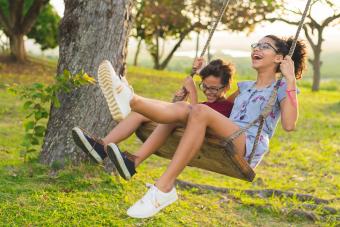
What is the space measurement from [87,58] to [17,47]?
1302 cm

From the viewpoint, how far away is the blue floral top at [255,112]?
150 inches

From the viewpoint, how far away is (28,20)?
17.4m

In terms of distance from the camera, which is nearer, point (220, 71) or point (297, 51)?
point (297, 51)

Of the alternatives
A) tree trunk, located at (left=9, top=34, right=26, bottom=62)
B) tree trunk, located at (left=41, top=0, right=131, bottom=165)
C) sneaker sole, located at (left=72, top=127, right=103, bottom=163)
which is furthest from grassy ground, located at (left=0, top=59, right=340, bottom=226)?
tree trunk, located at (left=9, top=34, right=26, bottom=62)

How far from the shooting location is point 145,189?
5434mm

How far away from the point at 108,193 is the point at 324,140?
648 cm

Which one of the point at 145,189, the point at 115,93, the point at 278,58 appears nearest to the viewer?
the point at 115,93

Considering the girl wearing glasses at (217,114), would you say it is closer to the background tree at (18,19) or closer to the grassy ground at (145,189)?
the grassy ground at (145,189)

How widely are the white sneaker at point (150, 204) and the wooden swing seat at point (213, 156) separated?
37 centimetres

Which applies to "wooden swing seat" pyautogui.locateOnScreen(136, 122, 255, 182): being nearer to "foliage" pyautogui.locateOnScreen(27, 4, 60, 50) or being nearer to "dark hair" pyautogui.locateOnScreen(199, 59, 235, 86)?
"dark hair" pyautogui.locateOnScreen(199, 59, 235, 86)

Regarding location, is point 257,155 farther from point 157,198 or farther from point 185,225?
point 185,225

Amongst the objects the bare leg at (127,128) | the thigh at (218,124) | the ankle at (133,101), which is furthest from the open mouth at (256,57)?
the ankle at (133,101)

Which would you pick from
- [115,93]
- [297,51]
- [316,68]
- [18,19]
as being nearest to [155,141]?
[115,93]

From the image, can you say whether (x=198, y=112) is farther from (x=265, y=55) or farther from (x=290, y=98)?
(x=265, y=55)
